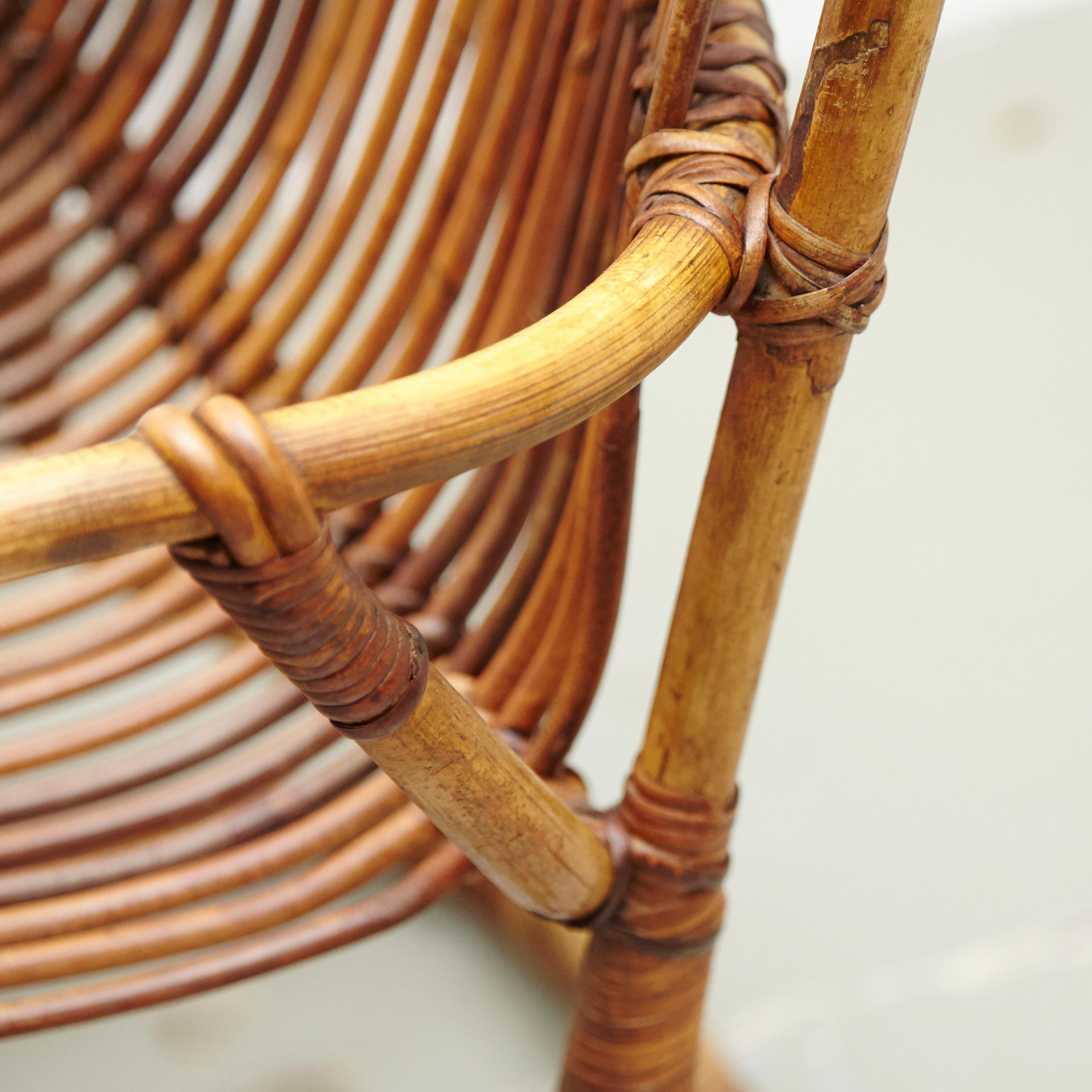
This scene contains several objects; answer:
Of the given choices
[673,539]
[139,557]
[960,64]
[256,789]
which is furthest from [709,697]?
[960,64]

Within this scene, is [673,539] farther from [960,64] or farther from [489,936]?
[960,64]

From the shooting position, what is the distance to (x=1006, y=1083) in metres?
0.85

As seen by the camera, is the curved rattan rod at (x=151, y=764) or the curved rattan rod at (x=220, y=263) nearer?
the curved rattan rod at (x=151, y=764)

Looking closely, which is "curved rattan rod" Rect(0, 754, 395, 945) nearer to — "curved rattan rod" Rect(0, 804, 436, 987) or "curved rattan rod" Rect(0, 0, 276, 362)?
"curved rattan rod" Rect(0, 804, 436, 987)

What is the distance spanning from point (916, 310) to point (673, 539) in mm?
388

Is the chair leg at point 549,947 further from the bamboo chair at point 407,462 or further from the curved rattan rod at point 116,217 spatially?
the curved rattan rod at point 116,217

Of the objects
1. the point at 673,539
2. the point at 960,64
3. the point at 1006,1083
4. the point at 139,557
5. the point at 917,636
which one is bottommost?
the point at 1006,1083

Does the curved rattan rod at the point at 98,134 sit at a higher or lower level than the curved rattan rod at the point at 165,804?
higher

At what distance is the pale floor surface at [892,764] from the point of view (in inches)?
35.2

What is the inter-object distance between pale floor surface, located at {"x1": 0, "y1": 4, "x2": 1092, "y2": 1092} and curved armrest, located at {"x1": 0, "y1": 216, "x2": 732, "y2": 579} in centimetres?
65

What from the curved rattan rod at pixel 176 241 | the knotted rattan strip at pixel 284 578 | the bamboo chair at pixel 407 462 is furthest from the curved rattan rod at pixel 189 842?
the curved rattan rod at pixel 176 241

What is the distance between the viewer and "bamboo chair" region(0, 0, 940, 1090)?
37cm

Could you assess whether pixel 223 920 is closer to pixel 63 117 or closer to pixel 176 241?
pixel 176 241

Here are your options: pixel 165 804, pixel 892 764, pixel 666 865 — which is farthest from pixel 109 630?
pixel 892 764
